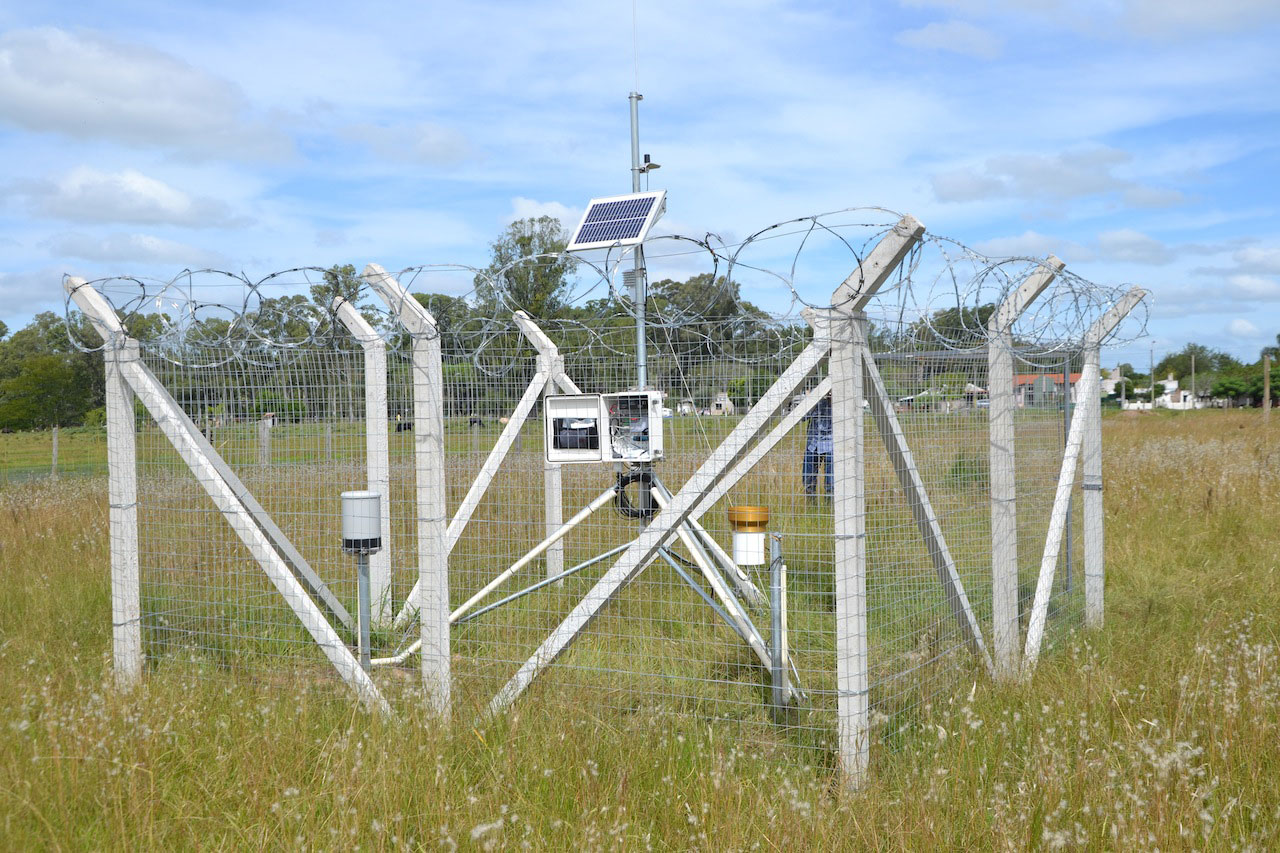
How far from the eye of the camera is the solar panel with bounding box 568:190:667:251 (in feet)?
19.7

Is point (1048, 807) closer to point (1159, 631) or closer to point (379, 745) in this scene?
point (379, 745)

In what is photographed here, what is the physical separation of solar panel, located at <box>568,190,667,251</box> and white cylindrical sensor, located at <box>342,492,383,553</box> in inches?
77.0

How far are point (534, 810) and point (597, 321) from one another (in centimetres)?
368

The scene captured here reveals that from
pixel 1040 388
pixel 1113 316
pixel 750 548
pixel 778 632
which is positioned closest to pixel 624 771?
pixel 778 632

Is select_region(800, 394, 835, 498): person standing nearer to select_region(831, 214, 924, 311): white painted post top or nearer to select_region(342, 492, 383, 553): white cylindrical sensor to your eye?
select_region(831, 214, 924, 311): white painted post top

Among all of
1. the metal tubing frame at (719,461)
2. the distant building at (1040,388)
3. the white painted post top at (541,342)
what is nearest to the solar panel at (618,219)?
the white painted post top at (541,342)

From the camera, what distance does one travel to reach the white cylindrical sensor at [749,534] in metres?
5.36

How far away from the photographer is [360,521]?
17.2 feet

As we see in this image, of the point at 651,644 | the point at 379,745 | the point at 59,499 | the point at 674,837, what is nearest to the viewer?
the point at 674,837

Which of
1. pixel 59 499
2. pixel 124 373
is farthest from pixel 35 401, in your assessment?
pixel 124 373

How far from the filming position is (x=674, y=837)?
11.6ft

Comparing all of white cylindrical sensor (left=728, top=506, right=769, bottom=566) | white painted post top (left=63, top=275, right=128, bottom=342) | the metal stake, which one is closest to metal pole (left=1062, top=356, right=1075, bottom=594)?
white cylindrical sensor (left=728, top=506, right=769, bottom=566)

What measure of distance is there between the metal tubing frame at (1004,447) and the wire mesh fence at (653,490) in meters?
0.08

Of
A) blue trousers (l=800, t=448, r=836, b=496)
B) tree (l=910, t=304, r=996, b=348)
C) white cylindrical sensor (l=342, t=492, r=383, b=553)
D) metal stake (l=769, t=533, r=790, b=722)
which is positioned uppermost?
tree (l=910, t=304, r=996, b=348)
